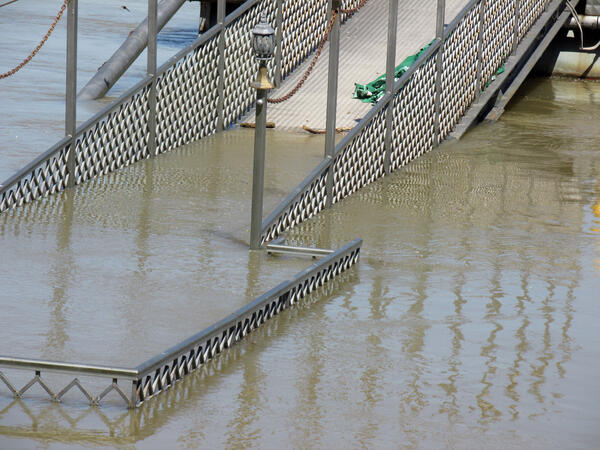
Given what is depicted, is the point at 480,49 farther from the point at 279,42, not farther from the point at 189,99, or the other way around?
the point at 189,99

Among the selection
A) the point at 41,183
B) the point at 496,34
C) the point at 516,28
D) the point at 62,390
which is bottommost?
the point at 62,390

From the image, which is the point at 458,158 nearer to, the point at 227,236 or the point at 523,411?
the point at 227,236

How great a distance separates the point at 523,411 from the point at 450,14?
11.4 meters

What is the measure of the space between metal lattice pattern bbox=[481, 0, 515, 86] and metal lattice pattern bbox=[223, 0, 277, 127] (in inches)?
112

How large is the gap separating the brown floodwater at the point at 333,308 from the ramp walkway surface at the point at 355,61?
197 cm

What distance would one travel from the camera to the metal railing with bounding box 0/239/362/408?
21.7 feet

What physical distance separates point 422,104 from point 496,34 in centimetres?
225

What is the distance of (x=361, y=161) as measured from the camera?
41.5 ft

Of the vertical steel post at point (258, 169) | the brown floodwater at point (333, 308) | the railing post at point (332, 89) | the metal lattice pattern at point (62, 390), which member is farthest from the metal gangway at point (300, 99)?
the metal lattice pattern at point (62, 390)

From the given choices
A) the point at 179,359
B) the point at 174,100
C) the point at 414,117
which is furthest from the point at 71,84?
the point at 179,359

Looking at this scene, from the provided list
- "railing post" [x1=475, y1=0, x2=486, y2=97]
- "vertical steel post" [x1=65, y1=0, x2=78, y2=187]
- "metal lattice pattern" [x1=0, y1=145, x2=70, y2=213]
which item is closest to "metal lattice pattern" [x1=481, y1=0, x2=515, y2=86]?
"railing post" [x1=475, y1=0, x2=486, y2=97]

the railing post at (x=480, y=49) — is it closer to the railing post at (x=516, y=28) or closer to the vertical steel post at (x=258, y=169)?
the railing post at (x=516, y=28)

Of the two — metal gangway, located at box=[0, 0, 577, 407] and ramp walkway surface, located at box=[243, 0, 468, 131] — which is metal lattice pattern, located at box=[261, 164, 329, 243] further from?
ramp walkway surface, located at box=[243, 0, 468, 131]

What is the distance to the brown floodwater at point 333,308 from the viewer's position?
6.61 metres
